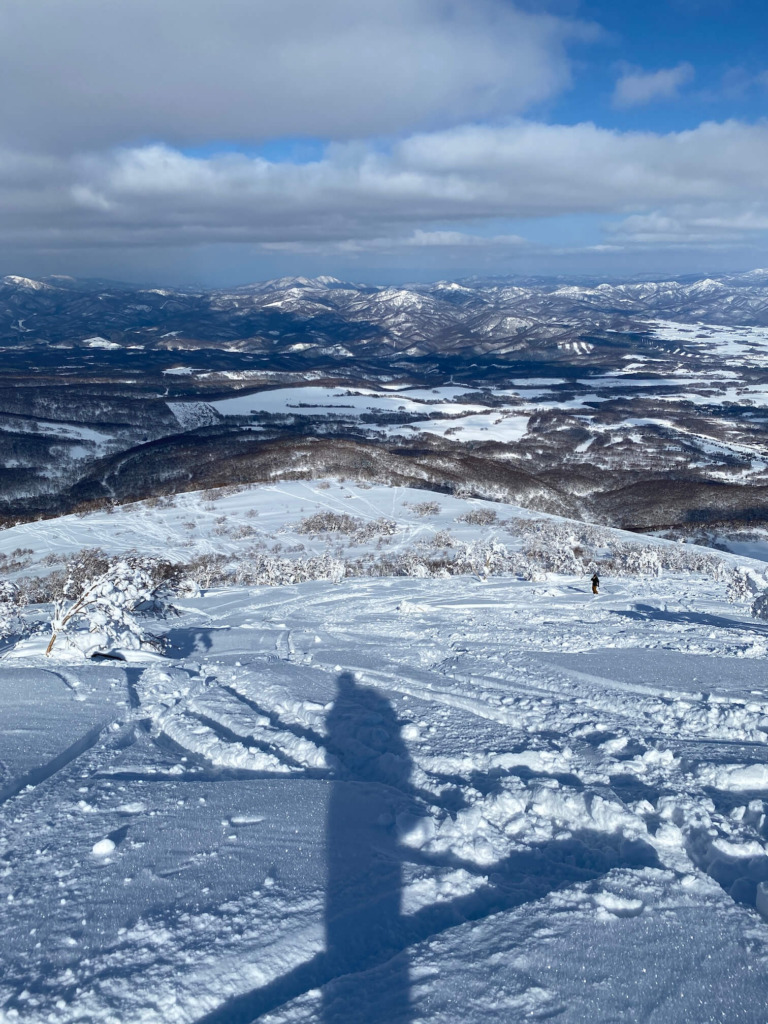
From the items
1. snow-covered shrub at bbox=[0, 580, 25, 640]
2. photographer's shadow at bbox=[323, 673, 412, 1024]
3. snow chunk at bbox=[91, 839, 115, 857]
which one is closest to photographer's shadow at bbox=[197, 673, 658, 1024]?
photographer's shadow at bbox=[323, 673, 412, 1024]

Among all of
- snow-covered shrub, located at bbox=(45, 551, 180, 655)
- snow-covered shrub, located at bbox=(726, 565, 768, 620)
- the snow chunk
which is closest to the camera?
the snow chunk

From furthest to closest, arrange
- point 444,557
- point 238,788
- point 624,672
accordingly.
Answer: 1. point 444,557
2. point 624,672
3. point 238,788

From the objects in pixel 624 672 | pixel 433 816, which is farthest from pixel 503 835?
pixel 624 672

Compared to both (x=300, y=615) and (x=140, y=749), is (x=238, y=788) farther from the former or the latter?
(x=300, y=615)

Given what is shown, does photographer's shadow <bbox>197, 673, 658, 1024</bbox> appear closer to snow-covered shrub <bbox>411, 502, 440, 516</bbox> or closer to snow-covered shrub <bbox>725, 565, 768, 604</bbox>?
snow-covered shrub <bbox>725, 565, 768, 604</bbox>

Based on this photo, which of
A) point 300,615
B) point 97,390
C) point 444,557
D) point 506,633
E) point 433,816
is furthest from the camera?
point 97,390

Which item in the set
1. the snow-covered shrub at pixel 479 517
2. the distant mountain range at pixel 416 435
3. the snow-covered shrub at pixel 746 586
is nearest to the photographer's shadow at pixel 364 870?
the snow-covered shrub at pixel 746 586
